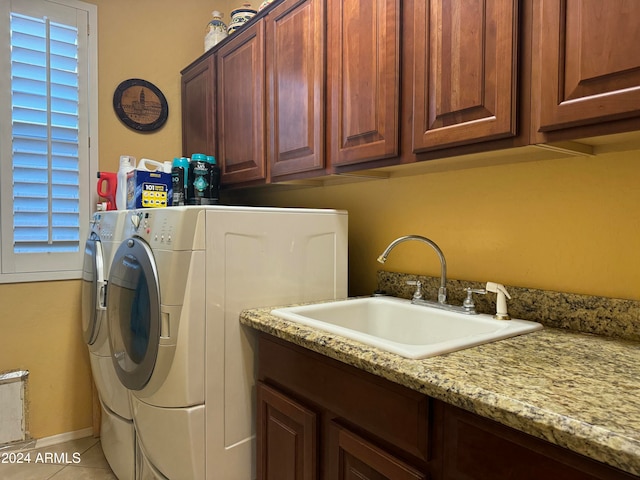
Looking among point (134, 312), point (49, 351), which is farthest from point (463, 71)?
point (49, 351)

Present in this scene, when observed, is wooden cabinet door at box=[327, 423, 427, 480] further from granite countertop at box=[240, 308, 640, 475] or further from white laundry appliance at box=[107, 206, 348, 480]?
white laundry appliance at box=[107, 206, 348, 480]

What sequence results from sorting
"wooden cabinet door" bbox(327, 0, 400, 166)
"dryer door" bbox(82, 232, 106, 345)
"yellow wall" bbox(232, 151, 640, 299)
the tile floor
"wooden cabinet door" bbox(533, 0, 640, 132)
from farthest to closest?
1. the tile floor
2. "dryer door" bbox(82, 232, 106, 345)
3. "wooden cabinet door" bbox(327, 0, 400, 166)
4. "yellow wall" bbox(232, 151, 640, 299)
5. "wooden cabinet door" bbox(533, 0, 640, 132)

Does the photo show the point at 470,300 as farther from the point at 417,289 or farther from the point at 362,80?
the point at 362,80

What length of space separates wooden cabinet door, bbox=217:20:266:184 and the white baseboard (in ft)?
5.28

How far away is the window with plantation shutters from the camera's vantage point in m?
2.16

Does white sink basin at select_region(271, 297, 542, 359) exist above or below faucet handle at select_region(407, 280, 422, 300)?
below

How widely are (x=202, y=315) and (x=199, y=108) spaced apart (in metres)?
1.51

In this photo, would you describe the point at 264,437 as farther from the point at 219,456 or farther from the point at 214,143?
the point at 214,143

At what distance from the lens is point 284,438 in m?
1.29

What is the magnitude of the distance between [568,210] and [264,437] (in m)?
1.19

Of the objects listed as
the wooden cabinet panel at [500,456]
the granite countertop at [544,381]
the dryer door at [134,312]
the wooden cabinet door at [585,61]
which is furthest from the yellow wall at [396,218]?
the dryer door at [134,312]

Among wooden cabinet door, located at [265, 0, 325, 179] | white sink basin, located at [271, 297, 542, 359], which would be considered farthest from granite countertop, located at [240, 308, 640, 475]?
wooden cabinet door, located at [265, 0, 325, 179]

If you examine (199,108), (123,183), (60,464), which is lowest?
(60,464)

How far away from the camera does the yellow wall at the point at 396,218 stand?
3.92ft
